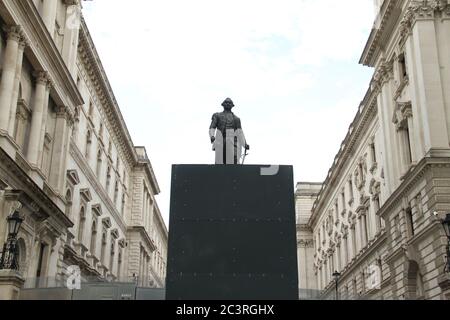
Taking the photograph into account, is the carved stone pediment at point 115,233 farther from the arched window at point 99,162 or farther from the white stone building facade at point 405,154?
the white stone building facade at point 405,154

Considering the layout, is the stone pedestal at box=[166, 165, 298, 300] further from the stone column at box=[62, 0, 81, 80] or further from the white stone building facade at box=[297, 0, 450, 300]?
the stone column at box=[62, 0, 81, 80]

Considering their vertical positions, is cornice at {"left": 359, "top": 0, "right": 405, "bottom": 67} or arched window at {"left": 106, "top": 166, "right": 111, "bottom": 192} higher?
cornice at {"left": 359, "top": 0, "right": 405, "bottom": 67}

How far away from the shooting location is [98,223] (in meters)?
45.2

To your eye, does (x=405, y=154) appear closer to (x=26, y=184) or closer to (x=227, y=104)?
(x=26, y=184)

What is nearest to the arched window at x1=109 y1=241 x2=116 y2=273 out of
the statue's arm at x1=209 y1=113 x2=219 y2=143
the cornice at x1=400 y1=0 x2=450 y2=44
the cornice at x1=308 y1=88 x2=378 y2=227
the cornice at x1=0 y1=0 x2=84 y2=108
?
the cornice at x1=0 y1=0 x2=84 y2=108

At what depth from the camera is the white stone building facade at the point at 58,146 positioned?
25516 millimetres

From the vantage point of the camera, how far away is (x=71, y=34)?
116 ft

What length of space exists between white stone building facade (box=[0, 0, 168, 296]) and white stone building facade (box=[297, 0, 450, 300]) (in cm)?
1379

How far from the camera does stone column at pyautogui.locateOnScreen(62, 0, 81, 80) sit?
34688mm

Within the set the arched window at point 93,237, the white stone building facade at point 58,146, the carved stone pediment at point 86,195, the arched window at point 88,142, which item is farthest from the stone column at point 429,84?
the arched window at point 93,237

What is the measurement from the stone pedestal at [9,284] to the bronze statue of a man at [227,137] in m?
7.96

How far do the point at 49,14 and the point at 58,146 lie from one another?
6952 mm

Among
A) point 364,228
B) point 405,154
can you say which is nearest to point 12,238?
point 405,154

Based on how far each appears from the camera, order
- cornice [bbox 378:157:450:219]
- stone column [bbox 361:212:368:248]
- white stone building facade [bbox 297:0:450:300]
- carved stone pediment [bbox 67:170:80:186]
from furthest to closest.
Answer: stone column [bbox 361:212:368:248]
carved stone pediment [bbox 67:170:80:186]
white stone building facade [bbox 297:0:450:300]
cornice [bbox 378:157:450:219]
